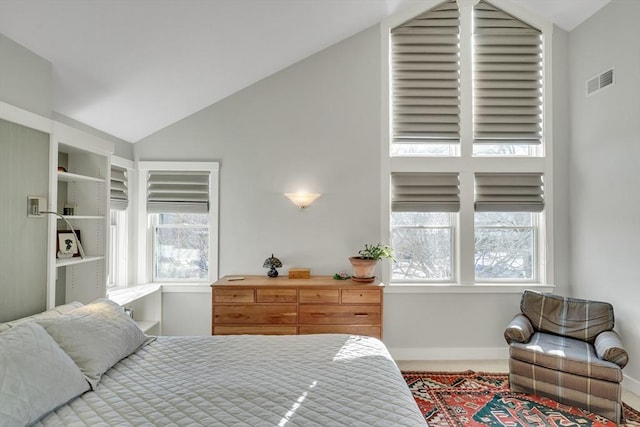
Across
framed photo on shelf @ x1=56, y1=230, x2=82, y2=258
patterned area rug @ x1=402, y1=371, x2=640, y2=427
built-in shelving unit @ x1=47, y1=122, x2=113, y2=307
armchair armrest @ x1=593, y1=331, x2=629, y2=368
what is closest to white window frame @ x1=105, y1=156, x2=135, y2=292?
built-in shelving unit @ x1=47, y1=122, x2=113, y2=307

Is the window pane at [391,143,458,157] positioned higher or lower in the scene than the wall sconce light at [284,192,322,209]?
higher

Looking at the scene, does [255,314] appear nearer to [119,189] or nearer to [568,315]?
[119,189]

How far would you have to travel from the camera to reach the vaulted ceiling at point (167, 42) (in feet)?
6.68

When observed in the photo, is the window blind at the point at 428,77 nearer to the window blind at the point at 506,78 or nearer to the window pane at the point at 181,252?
the window blind at the point at 506,78

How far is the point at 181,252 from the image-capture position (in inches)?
148

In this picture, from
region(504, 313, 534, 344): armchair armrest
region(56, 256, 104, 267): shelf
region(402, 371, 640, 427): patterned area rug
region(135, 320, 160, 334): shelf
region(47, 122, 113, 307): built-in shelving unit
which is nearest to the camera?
region(56, 256, 104, 267): shelf

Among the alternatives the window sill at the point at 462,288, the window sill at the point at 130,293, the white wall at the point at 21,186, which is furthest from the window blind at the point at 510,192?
the white wall at the point at 21,186

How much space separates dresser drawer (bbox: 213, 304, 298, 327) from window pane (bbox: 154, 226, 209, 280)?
2.44ft

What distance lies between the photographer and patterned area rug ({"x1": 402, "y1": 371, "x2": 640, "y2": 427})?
96.0 inches

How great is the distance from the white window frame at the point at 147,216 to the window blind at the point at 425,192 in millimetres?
1917

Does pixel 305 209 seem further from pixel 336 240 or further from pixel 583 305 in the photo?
pixel 583 305

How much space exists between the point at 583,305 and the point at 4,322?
13.8ft

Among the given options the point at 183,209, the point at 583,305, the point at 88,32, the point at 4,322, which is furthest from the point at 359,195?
the point at 4,322

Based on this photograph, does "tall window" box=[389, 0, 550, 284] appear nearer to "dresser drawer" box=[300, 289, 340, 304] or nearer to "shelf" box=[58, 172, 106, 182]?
"dresser drawer" box=[300, 289, 340, 304]
